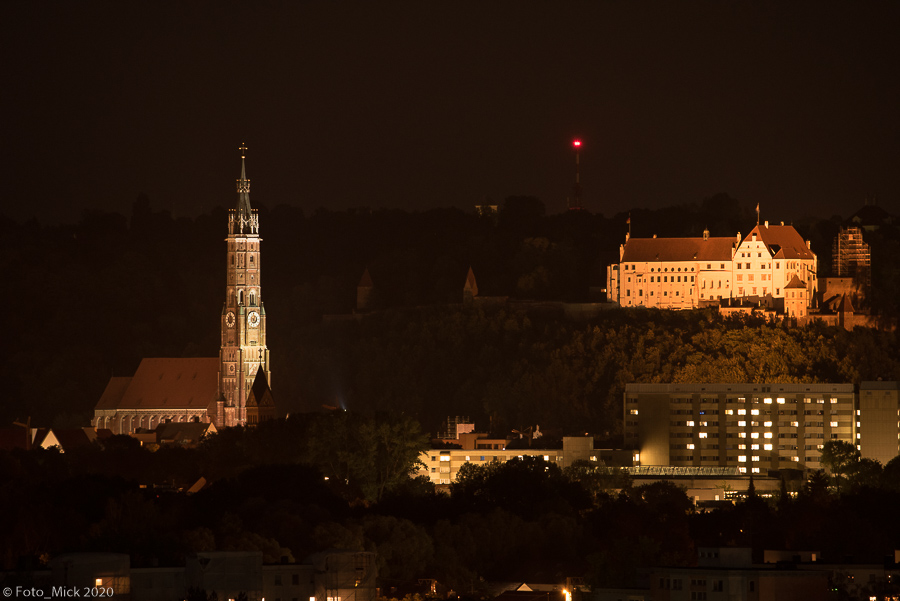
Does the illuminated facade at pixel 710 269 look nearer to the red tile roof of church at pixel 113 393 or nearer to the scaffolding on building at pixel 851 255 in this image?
the scaffolding on building at pixel 851 255

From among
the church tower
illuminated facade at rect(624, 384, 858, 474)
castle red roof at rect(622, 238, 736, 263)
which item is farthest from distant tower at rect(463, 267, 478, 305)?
illuminated facade at rect(624, 384, 858, 474)

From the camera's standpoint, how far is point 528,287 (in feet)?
500

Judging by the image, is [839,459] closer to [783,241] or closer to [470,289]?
[783,241]

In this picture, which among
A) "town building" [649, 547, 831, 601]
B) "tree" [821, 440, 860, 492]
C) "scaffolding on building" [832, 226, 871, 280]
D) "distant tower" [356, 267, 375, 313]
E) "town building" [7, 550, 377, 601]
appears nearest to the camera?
"town building" [7, 550, 377, 601]

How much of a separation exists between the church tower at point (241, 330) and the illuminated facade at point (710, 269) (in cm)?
2361

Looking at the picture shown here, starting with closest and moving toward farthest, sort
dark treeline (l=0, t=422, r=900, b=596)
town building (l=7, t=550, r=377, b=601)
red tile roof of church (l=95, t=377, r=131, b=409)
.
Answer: town building (l=7, t=550, r=377, b=601), dark treeline (l=0, t=422, r=900, b=596), red tile roof of church (l=95, t=377, r=131, b=409)

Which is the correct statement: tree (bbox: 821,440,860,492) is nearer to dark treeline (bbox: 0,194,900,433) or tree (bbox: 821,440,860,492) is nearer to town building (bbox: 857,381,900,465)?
town building (bbox: 857,381,900,465)

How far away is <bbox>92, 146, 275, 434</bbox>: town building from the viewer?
138 metres

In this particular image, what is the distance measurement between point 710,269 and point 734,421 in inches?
618

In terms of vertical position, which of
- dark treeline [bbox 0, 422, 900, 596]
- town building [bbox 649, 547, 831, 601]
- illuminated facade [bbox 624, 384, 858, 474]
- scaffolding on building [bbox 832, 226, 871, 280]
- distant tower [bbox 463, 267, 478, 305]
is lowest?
town building [bbox 649, 547, 831, 601]

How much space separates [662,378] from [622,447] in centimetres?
636

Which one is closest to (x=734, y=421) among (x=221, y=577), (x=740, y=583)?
(x=740, y=583)

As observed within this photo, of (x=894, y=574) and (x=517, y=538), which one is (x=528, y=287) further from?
(x=894, y=574)

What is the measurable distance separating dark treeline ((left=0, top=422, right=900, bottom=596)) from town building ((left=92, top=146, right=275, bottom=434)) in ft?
64.5
